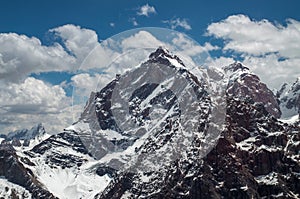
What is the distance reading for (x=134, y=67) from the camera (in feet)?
233

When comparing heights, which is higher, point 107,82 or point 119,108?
point 119,108

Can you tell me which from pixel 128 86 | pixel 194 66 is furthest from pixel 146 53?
pixel 128 86

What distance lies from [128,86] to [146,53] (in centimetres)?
2292

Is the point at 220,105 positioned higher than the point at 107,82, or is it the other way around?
the point at 220,105

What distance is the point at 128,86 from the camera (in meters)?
92.9

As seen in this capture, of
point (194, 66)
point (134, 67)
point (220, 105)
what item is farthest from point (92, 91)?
point (220, 105)

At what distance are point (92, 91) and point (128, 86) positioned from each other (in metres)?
20.1

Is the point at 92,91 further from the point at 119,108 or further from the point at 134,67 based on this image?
the point at 119,108

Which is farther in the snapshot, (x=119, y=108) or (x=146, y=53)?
(x=119, y=108)

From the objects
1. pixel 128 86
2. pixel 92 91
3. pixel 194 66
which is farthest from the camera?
pixel 128 86

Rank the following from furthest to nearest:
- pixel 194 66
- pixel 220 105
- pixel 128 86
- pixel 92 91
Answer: pixel 220 105
pixel 128 86
pixel 92 91
pixel 194 66

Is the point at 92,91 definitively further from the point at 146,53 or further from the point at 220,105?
the point at 220,105

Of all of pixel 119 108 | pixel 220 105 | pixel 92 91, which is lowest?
pixel 92 91

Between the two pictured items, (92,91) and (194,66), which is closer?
(194,66)
